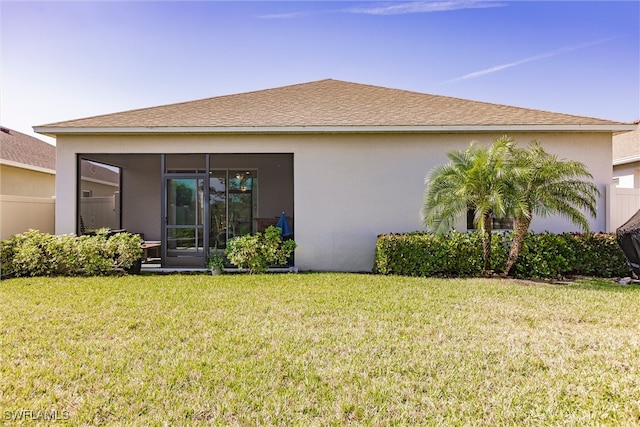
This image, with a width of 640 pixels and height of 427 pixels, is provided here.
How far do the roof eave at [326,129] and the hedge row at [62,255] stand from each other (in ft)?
9.08

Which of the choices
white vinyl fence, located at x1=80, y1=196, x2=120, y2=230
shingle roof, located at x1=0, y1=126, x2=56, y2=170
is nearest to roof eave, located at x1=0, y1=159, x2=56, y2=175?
shingle roof, located at x1=0, y1=126, x2=56, y2=170

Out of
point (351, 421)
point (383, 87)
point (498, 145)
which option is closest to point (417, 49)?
point (383, 87)

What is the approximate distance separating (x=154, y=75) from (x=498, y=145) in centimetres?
1081

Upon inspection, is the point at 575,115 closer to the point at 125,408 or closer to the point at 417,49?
the point at 417,49

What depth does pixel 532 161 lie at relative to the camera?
295 inches

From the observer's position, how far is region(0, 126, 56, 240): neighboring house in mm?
8898

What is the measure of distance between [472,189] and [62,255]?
9572mm

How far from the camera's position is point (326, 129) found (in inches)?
348

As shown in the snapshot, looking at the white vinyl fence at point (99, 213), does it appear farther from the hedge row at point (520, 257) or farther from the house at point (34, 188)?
the hedge row at point (520, 257)

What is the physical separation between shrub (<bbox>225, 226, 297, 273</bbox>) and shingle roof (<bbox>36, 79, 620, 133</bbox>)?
2889 mm

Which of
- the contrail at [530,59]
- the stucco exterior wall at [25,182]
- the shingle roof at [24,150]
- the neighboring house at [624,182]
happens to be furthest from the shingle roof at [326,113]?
the shingle roof at [24,150]

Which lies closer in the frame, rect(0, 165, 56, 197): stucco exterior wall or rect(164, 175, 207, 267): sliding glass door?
rect(164, 175, 207, 267): sliding glass door

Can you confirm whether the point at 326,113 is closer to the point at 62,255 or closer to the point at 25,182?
the point at 62,255

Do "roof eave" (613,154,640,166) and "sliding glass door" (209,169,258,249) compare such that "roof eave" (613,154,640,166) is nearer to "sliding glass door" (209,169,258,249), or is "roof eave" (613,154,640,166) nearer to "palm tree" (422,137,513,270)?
"palm tree" (422,137,513,270)
